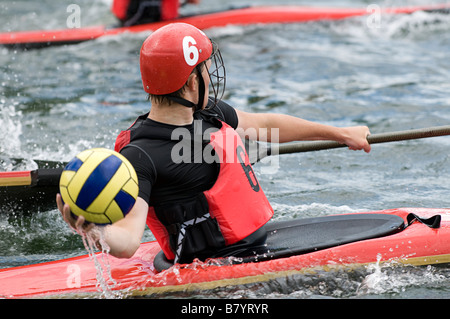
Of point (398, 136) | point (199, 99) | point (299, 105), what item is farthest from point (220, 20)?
point (199, 99)

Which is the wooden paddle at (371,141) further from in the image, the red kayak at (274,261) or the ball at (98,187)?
the ball at (98,187)

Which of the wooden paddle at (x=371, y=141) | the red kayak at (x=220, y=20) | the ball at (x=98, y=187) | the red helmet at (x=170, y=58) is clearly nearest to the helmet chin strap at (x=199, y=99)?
the red helmet at (x=170, y=58)

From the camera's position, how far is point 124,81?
29.1 feet

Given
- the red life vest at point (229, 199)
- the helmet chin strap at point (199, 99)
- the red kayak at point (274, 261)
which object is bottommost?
the red kayak at point (274, 261)

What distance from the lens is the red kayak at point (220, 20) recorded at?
10.0 m

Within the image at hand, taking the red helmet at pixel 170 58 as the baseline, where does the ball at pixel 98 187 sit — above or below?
below

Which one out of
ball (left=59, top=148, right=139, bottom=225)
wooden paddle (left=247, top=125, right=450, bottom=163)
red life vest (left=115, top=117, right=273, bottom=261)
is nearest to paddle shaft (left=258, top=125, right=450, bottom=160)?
wooden paddle (left=247, top=125, right=450, bottom=163)

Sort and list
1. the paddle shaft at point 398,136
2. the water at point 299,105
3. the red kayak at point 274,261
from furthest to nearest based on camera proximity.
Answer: the water at point 299,105
the paddle shaft at point 398,136
the red kayak at point 274,261

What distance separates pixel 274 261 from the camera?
11.1 ft

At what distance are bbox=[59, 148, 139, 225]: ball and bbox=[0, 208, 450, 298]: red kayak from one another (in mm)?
758

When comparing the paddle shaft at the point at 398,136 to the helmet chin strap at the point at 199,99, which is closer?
the helmet chin strap at the point at 199,99

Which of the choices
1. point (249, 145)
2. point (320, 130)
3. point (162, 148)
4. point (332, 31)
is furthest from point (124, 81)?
point (162, 148)

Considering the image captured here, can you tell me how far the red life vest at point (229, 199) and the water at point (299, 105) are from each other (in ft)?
1.15

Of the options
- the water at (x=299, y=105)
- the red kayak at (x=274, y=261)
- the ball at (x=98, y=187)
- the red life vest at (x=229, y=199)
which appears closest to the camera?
the ball at (x=98, y=187)
